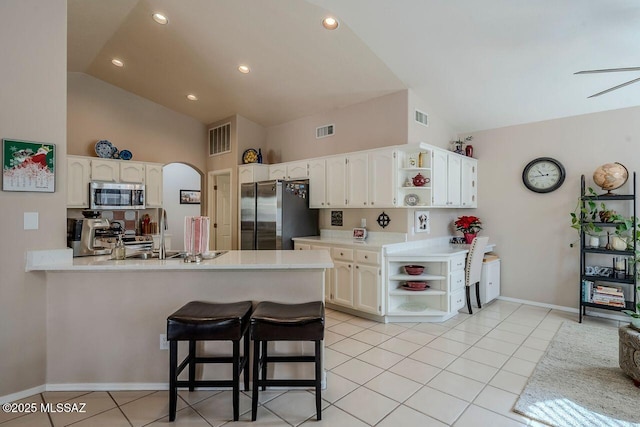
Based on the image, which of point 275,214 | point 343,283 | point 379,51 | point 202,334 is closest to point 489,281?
point 343,283

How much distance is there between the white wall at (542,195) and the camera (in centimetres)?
416

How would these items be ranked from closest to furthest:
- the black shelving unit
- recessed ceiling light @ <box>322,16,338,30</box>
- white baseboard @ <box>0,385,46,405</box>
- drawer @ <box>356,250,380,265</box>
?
white baseboard @ <box>0,385,46,405</box> < recessed ceiling light @ <box>322,16,338,30</box> < the black shelving unit < drawer @ <box>356,250,380,265</box>

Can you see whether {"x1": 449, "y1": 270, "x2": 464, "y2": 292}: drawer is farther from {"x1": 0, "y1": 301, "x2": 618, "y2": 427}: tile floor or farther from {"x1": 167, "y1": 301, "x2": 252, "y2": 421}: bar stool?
{"x1": 167, "y1": 301, "x2": 252, "y2": 421}: bar stool

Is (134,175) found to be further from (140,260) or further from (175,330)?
(175,330)

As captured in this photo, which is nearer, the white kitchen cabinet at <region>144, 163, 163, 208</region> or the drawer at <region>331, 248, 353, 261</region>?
the drawer at <region>331, 248, 353, 261</region>

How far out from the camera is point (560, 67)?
350cm

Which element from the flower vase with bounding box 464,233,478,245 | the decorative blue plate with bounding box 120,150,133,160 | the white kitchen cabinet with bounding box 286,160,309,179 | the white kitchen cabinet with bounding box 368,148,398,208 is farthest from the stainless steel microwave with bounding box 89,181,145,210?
the flower vase with bounding box 464,233,478,245

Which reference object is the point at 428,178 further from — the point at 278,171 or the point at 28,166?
the point at 28,166

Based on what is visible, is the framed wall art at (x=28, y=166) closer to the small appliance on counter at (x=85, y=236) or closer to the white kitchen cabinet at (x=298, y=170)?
the small appliance on counter at (x=85, y=236)

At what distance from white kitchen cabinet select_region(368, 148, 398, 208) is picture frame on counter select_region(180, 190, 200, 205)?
5.45 metres

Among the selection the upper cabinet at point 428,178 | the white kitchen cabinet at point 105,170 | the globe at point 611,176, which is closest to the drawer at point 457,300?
the upper cabinet at point 428,178

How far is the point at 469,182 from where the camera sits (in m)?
5.03

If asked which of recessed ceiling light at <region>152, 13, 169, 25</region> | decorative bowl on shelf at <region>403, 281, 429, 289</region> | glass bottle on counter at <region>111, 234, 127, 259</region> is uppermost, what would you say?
recessed ceiling light at <region>152, 13, 169, 25</region>

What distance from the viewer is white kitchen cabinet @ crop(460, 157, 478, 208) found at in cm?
488
